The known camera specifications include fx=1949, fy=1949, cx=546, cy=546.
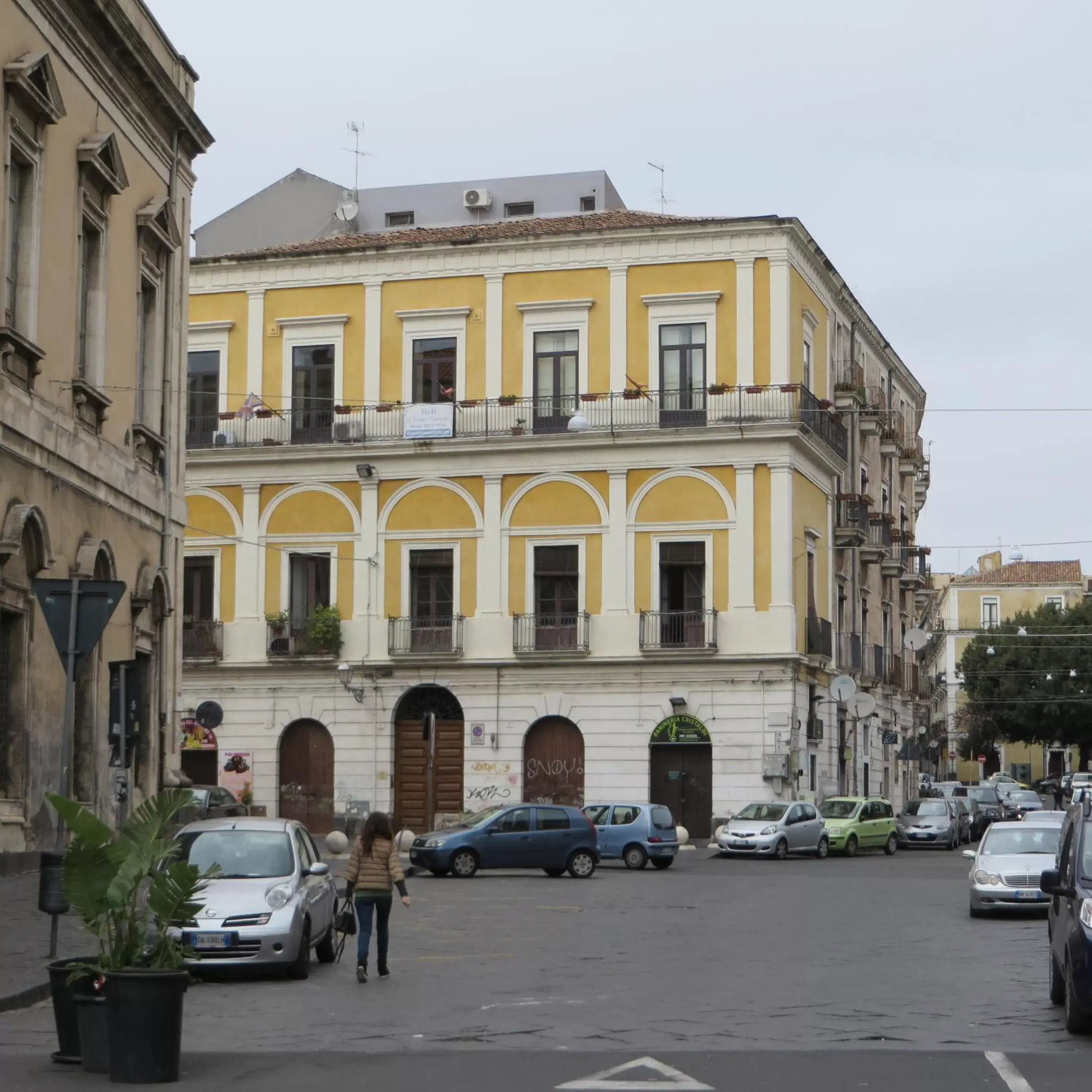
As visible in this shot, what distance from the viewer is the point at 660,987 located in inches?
661

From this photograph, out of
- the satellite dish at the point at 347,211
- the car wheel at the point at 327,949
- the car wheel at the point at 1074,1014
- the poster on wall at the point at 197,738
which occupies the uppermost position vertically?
the satellite dish at the point at 347,211

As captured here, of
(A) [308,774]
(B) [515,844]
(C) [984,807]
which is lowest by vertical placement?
(C) [984,807]

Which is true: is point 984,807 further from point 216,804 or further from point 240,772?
point 216,804

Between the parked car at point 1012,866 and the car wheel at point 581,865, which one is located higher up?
the parked car at point 1012,866

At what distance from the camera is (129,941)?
1156 cm

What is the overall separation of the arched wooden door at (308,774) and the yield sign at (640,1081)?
39284 millimetres

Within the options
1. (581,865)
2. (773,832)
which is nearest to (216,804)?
(581,865)

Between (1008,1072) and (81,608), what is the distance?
8217mm

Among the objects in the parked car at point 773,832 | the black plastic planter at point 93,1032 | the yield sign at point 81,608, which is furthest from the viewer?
the parked car at point 773,832

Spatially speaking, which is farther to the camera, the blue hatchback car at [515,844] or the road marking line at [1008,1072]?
the blue hatchback car at [515,844]

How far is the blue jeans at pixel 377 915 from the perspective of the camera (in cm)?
1778

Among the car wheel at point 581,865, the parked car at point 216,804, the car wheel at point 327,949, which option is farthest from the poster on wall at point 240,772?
the car wheel at point 327,949

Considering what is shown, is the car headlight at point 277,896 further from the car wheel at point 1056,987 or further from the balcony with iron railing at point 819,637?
the balcony with iron railing at point 819,637

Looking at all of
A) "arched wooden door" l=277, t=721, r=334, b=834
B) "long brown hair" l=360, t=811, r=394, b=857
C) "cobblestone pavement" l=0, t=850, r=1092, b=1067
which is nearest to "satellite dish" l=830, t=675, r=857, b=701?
"arched wooden door" l=277, t=721, r=334, b=834
